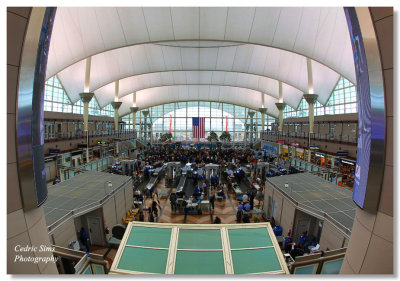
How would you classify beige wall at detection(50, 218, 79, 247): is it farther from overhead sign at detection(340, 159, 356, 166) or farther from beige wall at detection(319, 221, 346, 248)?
overhead sign at detection(340, 159, 356, 166)

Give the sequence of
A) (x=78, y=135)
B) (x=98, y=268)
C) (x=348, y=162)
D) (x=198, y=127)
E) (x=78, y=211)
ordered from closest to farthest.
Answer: (x=98, y=268)
(x=78, y=211)
(x=348, y=162)
(x=78, y=135)
(x=198, y=127)

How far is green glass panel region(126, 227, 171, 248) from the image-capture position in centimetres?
347

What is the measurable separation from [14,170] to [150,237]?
2.18m

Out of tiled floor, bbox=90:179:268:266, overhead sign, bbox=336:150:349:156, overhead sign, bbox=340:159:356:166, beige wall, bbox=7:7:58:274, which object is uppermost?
beige wall, bbox=7:7:58:274

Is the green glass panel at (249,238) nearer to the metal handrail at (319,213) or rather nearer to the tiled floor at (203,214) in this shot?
the metal handrail at (319,213)

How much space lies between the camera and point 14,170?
2.49 metres

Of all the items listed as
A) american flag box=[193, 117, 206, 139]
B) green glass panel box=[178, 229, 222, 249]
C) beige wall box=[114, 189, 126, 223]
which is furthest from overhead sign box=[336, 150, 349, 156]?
american flag box=[193, 117, 206, 139]

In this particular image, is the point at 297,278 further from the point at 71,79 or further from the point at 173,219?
the point at 71,79

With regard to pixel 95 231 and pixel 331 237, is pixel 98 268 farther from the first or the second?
pixel 331 237

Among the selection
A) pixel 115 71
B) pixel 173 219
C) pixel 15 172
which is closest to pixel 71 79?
pixel 115 71

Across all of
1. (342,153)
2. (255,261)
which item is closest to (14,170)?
(255,261)

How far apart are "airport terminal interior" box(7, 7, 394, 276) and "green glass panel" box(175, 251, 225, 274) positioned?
2cm

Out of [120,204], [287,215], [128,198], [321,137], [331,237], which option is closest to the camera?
[331,237]

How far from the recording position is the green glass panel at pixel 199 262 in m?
3.10
